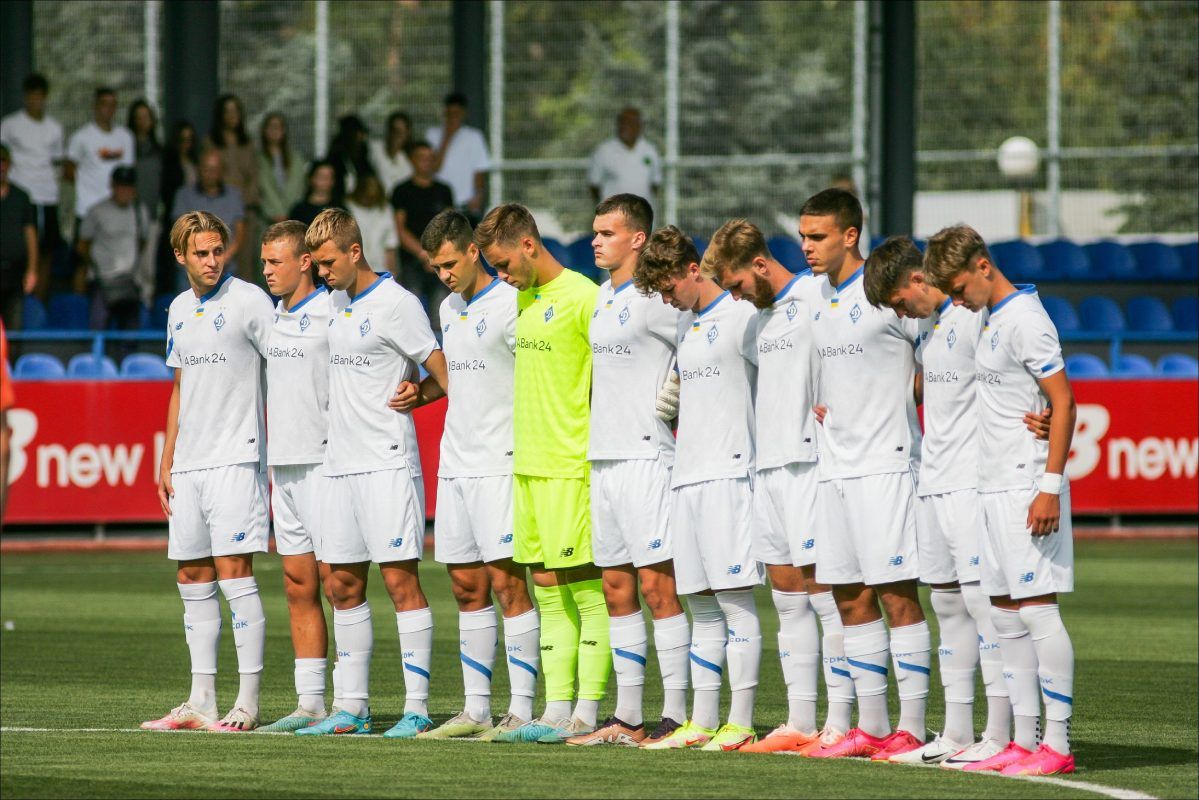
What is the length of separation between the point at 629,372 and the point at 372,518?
1206 mm

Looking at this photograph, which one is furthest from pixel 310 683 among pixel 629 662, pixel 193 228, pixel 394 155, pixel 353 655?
pixel 394 155

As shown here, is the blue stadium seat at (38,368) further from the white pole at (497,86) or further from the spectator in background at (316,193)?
the white pole at (497,86)

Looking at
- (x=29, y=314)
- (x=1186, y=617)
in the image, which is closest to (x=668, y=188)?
(x=29, y=314)

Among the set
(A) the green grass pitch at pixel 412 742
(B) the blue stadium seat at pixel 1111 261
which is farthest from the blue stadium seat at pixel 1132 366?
(A) the green grass pitch at pixel 412 742

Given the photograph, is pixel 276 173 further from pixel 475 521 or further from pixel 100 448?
pixel 475 521

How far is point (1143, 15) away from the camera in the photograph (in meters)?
33.0

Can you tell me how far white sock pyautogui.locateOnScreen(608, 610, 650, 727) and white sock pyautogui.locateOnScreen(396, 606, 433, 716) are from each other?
796mm

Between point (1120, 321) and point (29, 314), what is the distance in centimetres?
1088

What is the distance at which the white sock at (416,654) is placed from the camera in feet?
27.7

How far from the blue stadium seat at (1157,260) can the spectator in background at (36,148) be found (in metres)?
11.5

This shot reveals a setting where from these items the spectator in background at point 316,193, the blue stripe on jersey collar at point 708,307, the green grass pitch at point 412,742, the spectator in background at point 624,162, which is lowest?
the green grass pitch at point 412,742

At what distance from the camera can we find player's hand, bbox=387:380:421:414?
8336 mm

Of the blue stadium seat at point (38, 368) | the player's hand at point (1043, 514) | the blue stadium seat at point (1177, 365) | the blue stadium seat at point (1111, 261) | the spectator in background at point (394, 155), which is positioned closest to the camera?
the player's hand at point (1043, 514)

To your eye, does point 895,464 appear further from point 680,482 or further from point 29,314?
point 29,314
